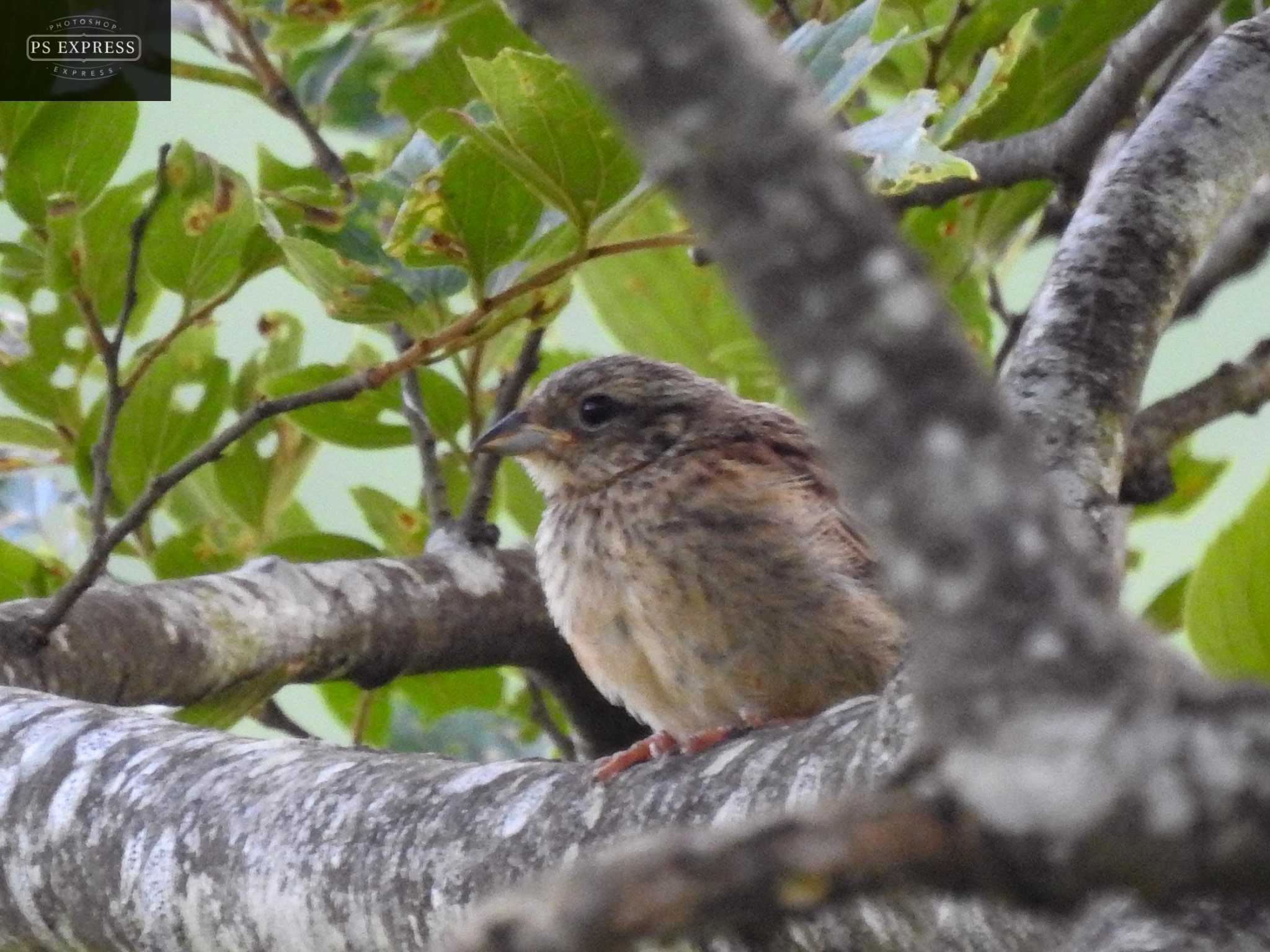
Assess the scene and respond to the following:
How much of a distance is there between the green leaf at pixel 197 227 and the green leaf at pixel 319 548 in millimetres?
851

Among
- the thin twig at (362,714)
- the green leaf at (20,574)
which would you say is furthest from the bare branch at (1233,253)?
the green leaf at (20,574)

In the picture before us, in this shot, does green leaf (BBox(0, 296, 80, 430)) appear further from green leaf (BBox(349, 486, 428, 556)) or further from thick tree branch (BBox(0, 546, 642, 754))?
green leaf (BBox(349, 486, 428, 556))

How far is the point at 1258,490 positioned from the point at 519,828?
1.34 m

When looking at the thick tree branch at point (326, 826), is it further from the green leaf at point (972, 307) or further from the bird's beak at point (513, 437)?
the green leaf at point (972, 307)

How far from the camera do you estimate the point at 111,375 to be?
9.41 feet

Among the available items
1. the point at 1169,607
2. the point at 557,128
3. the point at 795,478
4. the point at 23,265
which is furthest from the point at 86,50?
the point at 1169,607

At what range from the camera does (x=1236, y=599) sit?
2762 millimetres

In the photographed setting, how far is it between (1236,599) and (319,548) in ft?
6.71

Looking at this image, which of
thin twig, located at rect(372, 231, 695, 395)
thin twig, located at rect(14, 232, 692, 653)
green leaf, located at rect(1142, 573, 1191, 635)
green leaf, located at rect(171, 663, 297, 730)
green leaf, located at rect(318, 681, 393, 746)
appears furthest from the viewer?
green leaf, located at rect(318, 681, 393, 746)

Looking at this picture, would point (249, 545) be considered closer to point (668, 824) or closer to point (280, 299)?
point (280, 299)

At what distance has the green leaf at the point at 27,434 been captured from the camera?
3.49 m

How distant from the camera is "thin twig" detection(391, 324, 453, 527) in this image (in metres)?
3.55

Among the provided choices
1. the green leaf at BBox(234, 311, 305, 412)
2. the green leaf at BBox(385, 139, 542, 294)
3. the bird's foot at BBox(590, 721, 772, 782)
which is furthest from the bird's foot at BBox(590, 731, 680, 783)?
the green leaf at BBox(234, 311, 305, 412)

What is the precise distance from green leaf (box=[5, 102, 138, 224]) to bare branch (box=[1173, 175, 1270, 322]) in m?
2.19
